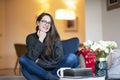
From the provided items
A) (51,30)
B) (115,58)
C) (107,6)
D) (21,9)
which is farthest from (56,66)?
(21,9)

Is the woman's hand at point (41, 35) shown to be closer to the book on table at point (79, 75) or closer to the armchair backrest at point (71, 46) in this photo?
the armchair backrest at point (71, 46)

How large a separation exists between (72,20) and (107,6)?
2.29m

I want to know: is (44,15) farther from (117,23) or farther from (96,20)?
(96,20)

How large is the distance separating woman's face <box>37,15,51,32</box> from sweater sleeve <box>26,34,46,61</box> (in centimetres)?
17

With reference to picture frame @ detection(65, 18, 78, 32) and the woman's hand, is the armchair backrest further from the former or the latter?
picture frame @ detection(65, 18, 78, 32)

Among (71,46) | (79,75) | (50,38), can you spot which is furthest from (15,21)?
(79,75)

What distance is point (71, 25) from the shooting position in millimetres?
7707

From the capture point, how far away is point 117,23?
5.07 m

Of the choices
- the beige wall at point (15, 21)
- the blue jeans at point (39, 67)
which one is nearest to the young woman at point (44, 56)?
the blue jeans at point (39, 67)

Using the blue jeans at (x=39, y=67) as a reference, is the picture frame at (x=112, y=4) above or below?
above

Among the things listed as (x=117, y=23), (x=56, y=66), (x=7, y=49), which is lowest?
(x=7, y=49)

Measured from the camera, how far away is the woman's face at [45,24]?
10.9 feet

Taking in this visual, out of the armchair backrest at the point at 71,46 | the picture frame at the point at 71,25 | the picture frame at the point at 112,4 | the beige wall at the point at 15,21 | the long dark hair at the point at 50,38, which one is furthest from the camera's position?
the beige wall at the point at 15,21

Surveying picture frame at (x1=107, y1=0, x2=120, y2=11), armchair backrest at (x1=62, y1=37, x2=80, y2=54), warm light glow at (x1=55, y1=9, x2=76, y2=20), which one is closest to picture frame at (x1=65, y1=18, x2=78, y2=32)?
warm light glow at (x1=55, y1=9, x2=76, y2=20)
